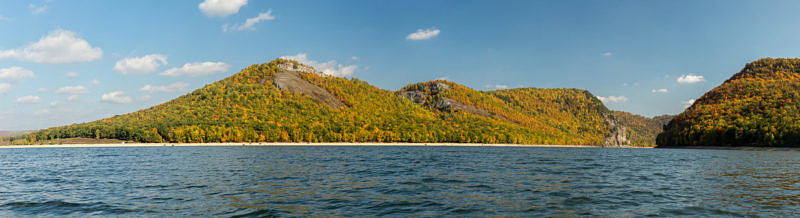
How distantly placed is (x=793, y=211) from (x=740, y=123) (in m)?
226

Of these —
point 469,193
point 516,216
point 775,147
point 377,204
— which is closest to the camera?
point 516,216

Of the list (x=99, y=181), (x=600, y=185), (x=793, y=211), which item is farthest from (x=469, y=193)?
(x=99, y=181)

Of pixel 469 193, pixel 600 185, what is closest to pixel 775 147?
pixel 600 185

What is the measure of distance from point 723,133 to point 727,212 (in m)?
225

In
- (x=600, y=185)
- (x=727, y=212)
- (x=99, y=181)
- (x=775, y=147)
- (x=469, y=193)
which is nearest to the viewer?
(x=727, y=212)

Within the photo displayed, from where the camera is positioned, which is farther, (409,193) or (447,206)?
(409,193)

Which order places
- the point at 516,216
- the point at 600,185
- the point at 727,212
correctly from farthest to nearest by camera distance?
the point at 600,185
the point at 727,212
the point at 516,216

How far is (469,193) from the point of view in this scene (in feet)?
98.5

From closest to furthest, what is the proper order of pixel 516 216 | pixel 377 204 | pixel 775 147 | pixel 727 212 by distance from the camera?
1. pixel 516 216
2. pixel 727 212
3. pixel 377 204
4. pixel 775 147

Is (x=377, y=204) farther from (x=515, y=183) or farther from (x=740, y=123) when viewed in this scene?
(x=740, y=123)

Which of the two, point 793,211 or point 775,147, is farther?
point 775,147

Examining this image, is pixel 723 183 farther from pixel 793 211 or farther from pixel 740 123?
pixel 740 123

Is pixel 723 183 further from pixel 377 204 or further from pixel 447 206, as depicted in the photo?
pixel 377 204

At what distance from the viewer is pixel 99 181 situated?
39031 mm
